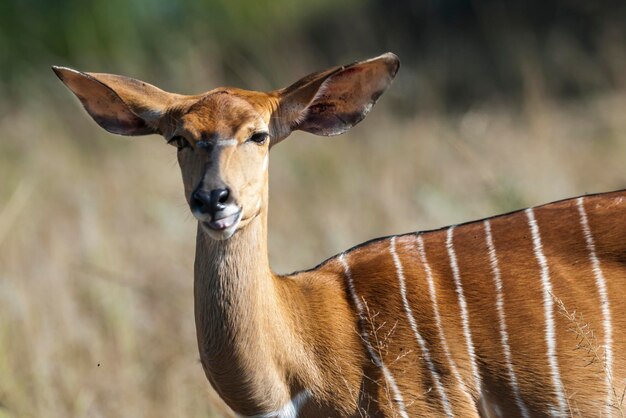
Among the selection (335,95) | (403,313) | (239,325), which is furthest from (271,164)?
(239,325)

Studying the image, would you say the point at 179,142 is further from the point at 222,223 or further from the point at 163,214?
the point at 163,214

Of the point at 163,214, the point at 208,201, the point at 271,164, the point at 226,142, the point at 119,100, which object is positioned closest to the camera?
the point at 208,201

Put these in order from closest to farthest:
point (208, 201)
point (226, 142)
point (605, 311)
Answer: point (208, 201) → point (226, 142) → point (605, 311)

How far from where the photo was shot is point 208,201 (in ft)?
11.0

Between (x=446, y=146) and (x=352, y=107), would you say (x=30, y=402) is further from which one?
(x=446, y=146)

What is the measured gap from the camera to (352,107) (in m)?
4.02

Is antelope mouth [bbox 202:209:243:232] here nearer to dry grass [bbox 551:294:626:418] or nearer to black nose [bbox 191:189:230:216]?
black nose [bbox 191:189:230:216]

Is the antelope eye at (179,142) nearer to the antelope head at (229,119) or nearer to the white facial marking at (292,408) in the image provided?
the antelope head at (229,119)

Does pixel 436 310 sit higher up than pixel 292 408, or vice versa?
pixel 436 310

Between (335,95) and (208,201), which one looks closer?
(208,201)

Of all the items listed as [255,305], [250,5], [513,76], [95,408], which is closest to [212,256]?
[255,305]

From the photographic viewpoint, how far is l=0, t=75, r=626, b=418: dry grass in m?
5.49

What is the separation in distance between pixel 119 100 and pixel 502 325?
140cm

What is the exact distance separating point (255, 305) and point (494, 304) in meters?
0.72
